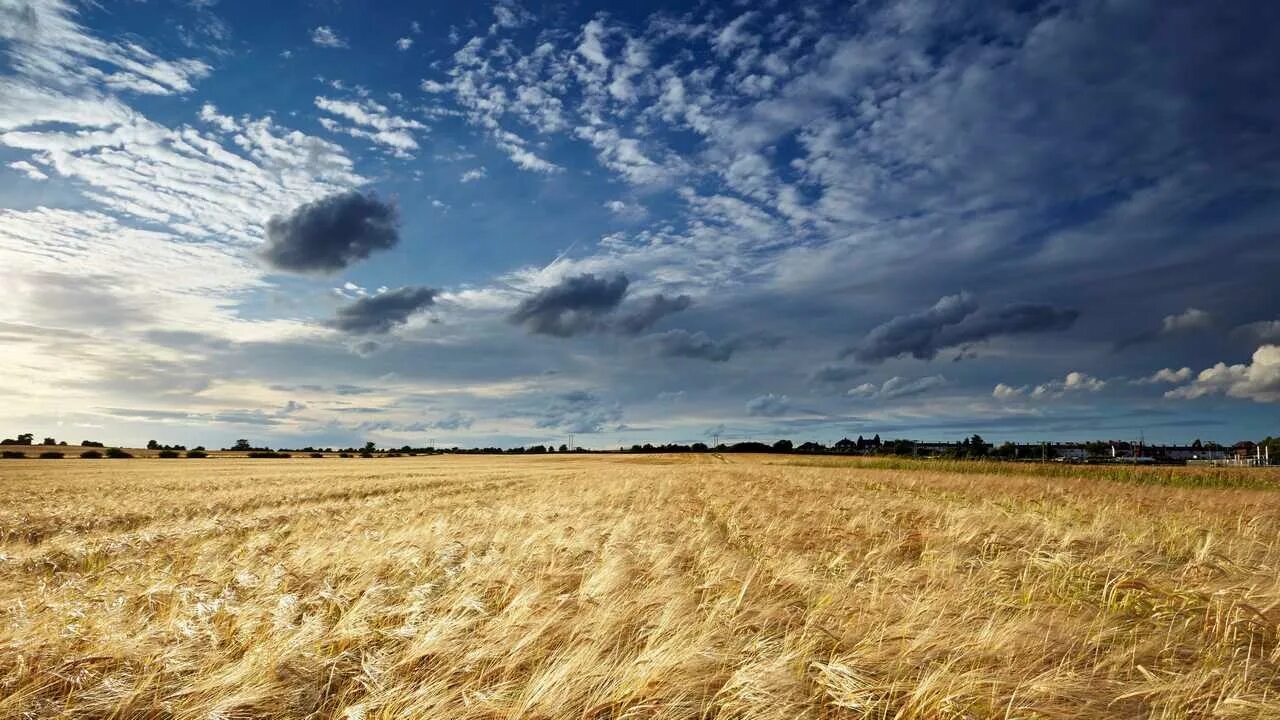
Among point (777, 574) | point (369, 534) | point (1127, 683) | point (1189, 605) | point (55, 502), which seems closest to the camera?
point (1127, 683)

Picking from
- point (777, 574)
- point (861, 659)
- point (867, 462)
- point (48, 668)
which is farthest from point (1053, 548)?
point (867, 462)

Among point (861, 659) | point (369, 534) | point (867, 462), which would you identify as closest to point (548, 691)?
point (861, 659)

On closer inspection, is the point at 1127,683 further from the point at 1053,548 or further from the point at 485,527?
the point at 485,527

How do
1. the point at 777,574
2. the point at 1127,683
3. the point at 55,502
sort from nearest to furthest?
the point at 1127,683, the point at 777,574, the point at 55,502

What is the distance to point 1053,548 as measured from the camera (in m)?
6.27

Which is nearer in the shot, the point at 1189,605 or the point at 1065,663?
the point at 1065,663

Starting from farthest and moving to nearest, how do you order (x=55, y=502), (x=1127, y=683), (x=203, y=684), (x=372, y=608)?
1. (x=55, y=502)
2. (x=372, y=608)
3. (x=1127, y=683)
4. (x=203, y=684)

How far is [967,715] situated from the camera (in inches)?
101

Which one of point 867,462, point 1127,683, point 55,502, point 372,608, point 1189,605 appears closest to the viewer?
point 1127,683

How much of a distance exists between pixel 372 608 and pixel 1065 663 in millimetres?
3779

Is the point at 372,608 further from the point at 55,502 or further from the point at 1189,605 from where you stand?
the point at 55,502

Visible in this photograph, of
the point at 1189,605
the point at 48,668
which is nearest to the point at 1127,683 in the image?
the point at 1189,605

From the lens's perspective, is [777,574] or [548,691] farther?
[777,574]

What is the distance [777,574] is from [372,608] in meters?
2.87
